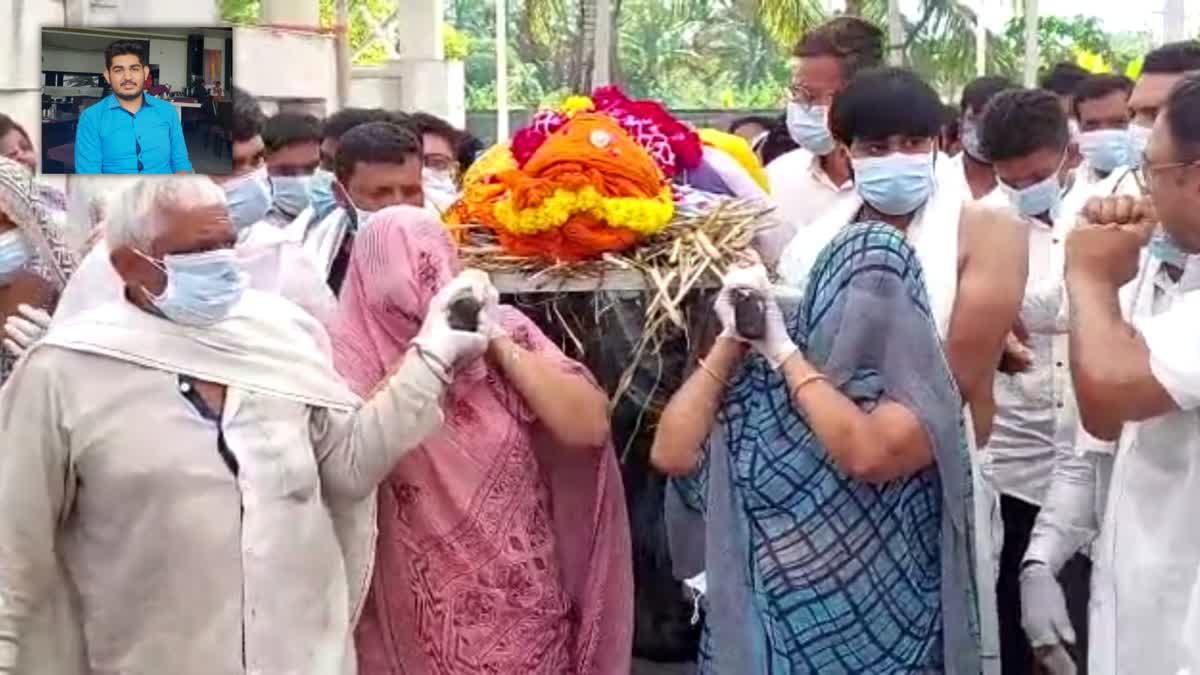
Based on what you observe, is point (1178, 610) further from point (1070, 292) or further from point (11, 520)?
point (11, 520)

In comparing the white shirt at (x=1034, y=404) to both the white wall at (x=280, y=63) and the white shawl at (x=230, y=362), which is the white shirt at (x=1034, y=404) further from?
the white wall at (x=280, y=63)

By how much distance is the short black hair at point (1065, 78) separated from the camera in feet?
25.6

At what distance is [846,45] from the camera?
5.29 meters

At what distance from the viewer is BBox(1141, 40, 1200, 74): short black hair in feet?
17.3

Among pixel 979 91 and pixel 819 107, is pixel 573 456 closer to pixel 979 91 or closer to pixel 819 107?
pixel 819 107

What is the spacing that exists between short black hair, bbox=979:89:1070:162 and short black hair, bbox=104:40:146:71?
5.17 m

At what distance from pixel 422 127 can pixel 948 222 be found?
354cm

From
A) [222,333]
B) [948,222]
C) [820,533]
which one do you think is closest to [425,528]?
[222,333]

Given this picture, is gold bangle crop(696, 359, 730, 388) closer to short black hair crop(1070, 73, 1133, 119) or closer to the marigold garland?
the marigold garland

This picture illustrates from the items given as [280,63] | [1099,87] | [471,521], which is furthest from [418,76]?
[471,521]

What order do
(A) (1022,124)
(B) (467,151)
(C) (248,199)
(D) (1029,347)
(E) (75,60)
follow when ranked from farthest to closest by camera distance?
(E) (75,60), (B) (467,151), (C) (248,199), (A) (1022,124), (D) (1029,347)

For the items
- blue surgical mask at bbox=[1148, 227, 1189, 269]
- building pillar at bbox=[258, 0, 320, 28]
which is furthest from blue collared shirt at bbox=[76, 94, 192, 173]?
building pillar at bbox=[258, 0, 320, 28]

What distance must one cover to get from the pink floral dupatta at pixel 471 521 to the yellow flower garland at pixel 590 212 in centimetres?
19

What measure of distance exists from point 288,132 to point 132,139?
1823mm
